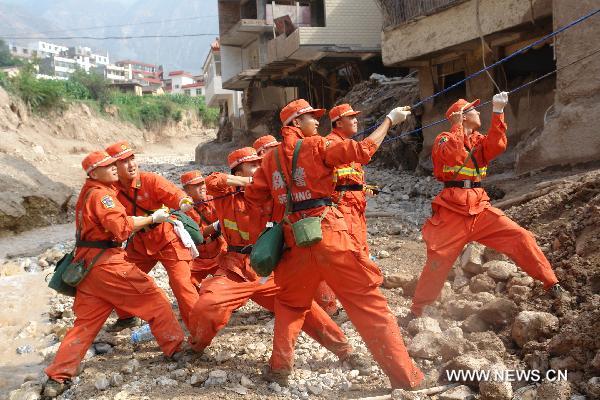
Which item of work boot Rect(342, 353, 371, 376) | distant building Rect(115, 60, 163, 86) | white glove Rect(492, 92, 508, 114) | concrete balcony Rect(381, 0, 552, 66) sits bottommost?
work boot Rect(342, 353, 371, 376)

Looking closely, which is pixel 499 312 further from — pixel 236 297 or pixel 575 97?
pixel 575 97

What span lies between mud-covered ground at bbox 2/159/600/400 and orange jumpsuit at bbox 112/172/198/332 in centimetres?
61

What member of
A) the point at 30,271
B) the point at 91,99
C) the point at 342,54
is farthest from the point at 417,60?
the point at 91,99

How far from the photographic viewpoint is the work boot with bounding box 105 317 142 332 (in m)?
6.41

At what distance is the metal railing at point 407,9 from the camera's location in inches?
458

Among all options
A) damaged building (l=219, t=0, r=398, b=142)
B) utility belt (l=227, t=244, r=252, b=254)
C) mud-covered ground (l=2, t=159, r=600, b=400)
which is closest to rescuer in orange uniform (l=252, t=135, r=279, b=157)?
utility belt (l=227, t=244, r=252, b=254)

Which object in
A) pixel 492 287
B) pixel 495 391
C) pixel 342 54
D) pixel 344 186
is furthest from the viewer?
pixel 342 54

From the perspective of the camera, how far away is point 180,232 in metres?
5.79

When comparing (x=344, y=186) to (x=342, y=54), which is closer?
(x=344, y=186)

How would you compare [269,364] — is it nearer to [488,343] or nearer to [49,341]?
[488,343]

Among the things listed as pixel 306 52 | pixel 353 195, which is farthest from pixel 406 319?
pixel 306 52

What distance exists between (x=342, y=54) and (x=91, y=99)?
1285 inches

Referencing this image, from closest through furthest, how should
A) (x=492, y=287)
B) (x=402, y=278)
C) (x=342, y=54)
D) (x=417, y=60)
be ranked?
(x=492, y=287), (x=402, y=278), (x=417, y=60), (x=342, y=54)

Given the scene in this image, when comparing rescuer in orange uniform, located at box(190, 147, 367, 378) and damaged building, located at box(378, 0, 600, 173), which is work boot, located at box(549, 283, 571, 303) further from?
damaged building, located at box(378, 0, 600, 173)
